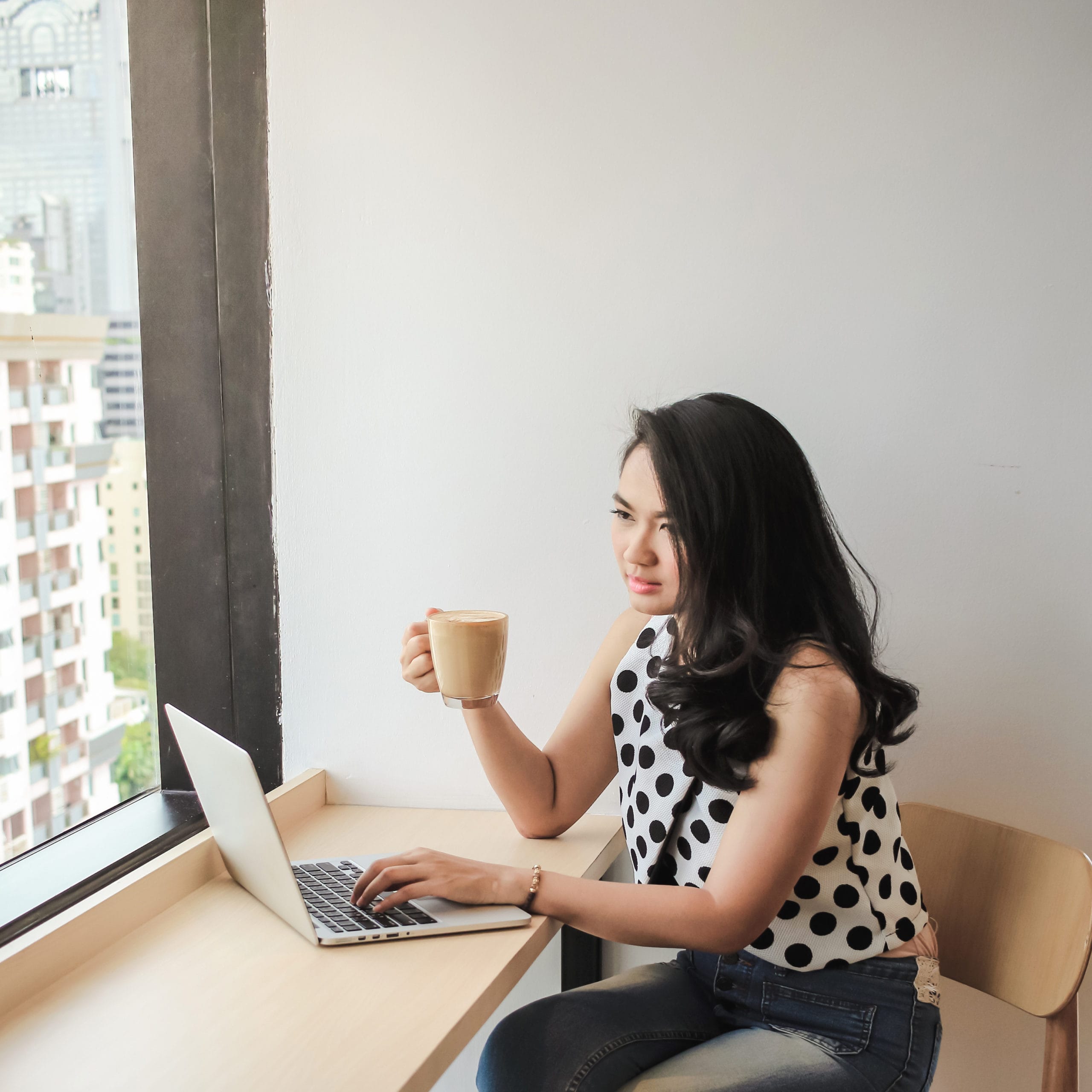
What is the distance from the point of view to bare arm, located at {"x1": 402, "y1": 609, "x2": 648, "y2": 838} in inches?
55.2

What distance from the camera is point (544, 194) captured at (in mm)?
1549

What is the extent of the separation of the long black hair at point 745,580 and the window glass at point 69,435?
0.89 meters

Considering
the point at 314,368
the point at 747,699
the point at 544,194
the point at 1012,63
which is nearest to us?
the point at 747,699

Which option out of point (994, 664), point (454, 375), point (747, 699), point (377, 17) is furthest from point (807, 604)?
point (377, 17)

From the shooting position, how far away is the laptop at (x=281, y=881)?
3.62ft

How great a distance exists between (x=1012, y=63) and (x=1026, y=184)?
17 cm

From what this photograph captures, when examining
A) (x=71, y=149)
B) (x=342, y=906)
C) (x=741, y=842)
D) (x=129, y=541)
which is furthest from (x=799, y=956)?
(x=71, y=149)

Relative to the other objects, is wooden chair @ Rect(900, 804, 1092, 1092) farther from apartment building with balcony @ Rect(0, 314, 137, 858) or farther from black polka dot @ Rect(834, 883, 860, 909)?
apartment building with balcony @ Rect(0, 314, 137, 858)

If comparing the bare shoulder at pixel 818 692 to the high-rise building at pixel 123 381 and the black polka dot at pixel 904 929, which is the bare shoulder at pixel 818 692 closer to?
the black polka dot at pixel 904 929

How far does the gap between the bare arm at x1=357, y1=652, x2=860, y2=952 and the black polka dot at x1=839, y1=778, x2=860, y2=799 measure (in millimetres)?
81

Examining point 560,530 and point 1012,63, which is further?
point 560,530

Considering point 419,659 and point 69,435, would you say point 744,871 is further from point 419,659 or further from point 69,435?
point 69,435

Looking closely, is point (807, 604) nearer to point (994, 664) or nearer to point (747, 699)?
point (747, 699)

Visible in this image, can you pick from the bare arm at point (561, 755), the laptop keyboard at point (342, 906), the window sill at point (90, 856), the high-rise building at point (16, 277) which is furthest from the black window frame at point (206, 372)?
the bare arm at point (561, 755)
